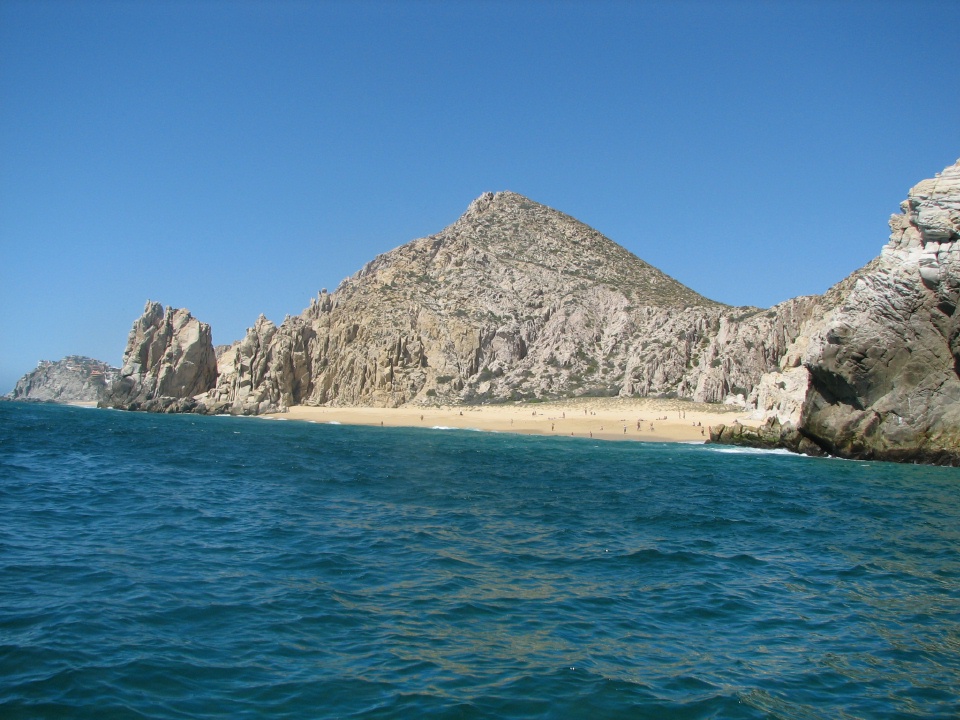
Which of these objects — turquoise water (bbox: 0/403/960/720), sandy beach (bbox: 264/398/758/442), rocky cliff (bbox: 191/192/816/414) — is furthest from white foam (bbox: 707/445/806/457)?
rocky cliff (bbox: 191/192/816/414)

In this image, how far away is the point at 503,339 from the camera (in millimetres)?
107875

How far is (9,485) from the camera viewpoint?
24.8m

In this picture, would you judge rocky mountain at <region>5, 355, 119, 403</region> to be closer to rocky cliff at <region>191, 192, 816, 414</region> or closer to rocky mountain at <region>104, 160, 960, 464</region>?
rocky mountain at <region>104, 160, 960, 464</region>

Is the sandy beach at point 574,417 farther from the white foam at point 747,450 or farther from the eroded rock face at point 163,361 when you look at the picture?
the eroded rock face at point 163,361

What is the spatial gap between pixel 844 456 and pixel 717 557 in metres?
32.7

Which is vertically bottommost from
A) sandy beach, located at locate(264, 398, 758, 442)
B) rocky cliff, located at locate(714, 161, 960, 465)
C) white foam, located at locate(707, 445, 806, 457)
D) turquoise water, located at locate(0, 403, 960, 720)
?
turquoise water, located at locate(0, 403, 960, 720)

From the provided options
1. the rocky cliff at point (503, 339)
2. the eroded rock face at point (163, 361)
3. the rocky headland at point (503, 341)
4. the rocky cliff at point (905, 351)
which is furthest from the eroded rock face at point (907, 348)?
the eroded rock face at point (163, 361)

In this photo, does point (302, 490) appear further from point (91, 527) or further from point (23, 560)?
point (23, 560)

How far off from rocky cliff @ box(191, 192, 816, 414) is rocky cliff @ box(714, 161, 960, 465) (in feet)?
136

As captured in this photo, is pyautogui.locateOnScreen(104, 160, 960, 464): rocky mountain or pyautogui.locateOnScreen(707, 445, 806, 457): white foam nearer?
pyautogui.locateOnScreen(707, 445, 806, 457): white foam

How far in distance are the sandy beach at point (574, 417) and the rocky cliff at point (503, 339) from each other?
5.45 metres

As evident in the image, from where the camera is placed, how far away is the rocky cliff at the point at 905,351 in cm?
3842

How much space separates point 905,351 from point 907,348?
232 millimetres

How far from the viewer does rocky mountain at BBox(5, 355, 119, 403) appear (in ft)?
545
